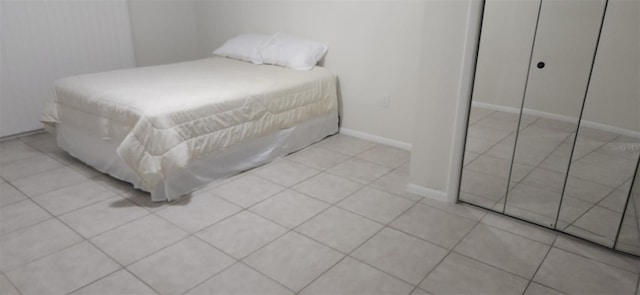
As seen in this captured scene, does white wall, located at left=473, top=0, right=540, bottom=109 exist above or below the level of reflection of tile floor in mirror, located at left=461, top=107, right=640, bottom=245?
above

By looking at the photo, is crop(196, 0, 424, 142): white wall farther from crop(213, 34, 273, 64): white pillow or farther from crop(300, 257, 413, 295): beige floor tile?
crop(300, 257, 413, 295): beige floor tile

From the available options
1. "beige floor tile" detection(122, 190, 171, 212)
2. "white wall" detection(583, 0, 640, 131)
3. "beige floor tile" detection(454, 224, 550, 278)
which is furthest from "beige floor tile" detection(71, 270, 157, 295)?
"white wall" detection(583, 0, 640, 131)

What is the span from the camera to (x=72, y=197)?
2703 mm

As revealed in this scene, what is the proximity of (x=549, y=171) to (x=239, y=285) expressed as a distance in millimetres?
1753

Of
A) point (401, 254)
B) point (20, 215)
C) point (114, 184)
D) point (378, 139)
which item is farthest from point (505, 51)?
point (20, 215)

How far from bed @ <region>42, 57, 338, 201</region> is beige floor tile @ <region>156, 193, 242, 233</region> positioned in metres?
0.11

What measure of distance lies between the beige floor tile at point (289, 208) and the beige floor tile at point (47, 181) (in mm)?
1328

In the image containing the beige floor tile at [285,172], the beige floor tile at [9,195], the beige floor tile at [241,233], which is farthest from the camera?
the beige floor tile at [285,172]

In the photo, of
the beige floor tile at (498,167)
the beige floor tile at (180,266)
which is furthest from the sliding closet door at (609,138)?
the beige floor tile at (180,266)

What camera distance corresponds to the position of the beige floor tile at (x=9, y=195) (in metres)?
2.65

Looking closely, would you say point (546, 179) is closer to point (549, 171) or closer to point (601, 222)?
point (549, 171)

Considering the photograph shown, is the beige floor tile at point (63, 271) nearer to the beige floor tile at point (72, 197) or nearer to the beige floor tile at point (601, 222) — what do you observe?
the beige floor tile at point (72, 197)

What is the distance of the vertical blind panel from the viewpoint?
3.53 meters

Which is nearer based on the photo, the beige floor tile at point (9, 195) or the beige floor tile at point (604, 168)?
the beige floor tile at point (604, 168)
